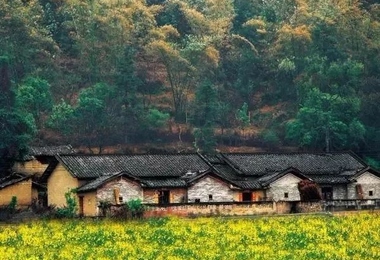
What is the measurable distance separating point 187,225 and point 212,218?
4834 mm

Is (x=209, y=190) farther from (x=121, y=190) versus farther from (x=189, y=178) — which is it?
(x=121, y=190)

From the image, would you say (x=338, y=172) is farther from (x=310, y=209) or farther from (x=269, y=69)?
(x=269, y=69)

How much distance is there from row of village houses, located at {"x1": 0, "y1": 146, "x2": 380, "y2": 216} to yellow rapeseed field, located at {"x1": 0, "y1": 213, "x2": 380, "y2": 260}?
9775mm

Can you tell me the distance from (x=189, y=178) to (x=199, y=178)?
627 mm

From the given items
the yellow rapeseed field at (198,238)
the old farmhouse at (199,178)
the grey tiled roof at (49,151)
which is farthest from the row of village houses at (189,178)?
the yellow rapeseed field at (198,238)

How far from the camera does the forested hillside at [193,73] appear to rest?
304 ft

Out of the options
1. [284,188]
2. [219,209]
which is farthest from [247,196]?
[219,209]

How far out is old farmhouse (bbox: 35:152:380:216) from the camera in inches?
2293

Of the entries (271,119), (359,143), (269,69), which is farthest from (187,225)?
(269,69)

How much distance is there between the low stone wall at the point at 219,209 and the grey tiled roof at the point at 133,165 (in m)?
8.12

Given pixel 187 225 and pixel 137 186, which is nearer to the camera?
pixel 187 225

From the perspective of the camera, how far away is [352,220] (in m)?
46.6

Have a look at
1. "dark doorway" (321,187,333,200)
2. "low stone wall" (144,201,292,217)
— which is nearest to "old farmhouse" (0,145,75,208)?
"low stone wall" (144,201,292,217)

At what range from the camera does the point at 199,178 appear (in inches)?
2365
